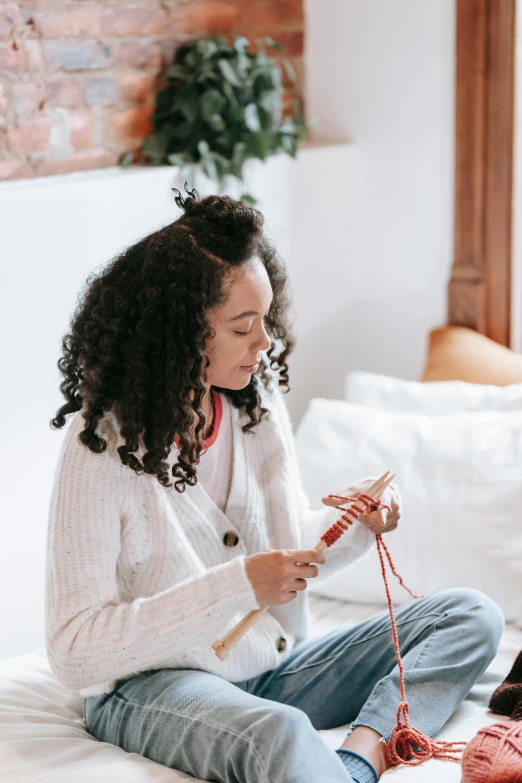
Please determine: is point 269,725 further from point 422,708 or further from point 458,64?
point 458,64

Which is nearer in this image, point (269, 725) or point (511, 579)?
point (269, 725)

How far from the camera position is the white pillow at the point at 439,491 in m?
1.79

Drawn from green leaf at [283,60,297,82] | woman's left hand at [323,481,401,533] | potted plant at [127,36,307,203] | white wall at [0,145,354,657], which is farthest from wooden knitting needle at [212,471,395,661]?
green leaf at [283,60,297,82]

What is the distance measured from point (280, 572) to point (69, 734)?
1.36 ft

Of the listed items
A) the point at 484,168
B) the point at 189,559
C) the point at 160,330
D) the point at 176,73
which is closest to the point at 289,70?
the point at 176,73

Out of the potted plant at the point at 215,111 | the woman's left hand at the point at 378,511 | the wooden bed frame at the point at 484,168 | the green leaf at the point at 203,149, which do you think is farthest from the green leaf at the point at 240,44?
the woman's left hand at the point at 378,511

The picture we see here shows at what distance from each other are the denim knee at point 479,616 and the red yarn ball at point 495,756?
27cm

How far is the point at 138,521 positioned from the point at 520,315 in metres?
1.21

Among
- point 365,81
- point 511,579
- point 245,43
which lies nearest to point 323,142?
point 365,81

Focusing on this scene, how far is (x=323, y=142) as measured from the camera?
8.14 ft

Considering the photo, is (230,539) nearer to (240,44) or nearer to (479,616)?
(479,616)

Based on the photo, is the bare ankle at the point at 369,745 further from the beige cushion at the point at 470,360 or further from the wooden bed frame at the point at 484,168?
the wooden bed frame at the point at 484,168

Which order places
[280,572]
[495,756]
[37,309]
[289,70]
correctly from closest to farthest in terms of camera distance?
1. [495,756]
2. [280,572]
3. [37,309]
4. [289,70]

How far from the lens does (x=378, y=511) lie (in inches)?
57.5
